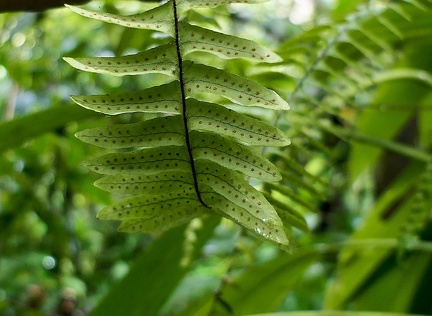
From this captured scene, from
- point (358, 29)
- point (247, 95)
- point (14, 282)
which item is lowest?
point (14, 282)

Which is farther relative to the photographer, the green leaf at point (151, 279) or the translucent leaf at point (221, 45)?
the green leaf at point (151, 279)

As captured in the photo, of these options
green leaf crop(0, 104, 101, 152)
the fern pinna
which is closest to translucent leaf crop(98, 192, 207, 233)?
the fern pinna

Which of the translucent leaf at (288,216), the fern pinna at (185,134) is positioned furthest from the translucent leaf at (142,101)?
the translucent leaf at (288,216)

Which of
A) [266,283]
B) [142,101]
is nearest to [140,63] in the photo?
[142,101]

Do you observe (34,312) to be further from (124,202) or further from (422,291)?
(124,202)

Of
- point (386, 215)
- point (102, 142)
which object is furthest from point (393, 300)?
point (102, 142)

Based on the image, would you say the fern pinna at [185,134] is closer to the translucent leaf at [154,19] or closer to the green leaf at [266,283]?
the translucent leaf at [154,19]

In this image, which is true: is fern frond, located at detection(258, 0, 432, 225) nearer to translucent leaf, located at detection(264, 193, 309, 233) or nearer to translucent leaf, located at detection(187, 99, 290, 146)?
translucent leaf, located at detection(264, 193, 309, 233)
